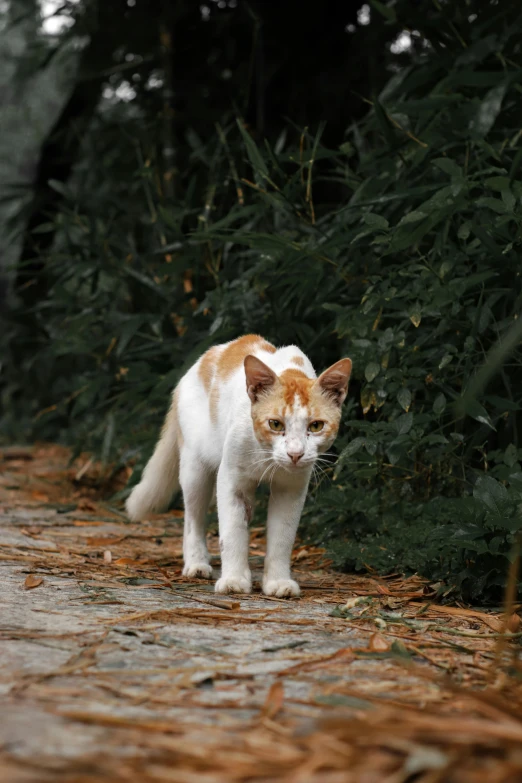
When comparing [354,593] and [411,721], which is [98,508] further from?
[411,721]

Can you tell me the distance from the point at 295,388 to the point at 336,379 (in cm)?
14

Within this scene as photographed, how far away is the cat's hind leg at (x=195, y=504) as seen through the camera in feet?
9.45

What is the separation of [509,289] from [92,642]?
6.35 ft

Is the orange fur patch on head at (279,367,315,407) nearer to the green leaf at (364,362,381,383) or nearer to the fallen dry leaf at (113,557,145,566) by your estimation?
the green leaf at (364,362,381,383)

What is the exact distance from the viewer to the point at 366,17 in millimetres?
5594

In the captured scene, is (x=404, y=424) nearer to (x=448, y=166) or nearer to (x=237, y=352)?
(x=237, y=352)

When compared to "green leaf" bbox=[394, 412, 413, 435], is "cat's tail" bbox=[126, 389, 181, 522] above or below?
below

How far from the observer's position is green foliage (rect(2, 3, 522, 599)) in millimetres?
2764

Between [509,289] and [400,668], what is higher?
[509,289]

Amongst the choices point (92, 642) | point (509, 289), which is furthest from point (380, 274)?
point (92, 642)

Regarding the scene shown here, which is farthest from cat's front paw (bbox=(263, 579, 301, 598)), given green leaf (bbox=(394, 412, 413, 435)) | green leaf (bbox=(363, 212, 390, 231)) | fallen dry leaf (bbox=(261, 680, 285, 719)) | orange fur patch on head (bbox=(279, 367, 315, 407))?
green leaf (bbox=(363, 212, 390, 231))

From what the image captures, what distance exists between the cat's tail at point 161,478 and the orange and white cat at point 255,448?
240mm

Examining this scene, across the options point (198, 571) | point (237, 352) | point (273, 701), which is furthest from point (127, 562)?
point (273, 701)

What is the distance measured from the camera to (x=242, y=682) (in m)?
1.43
